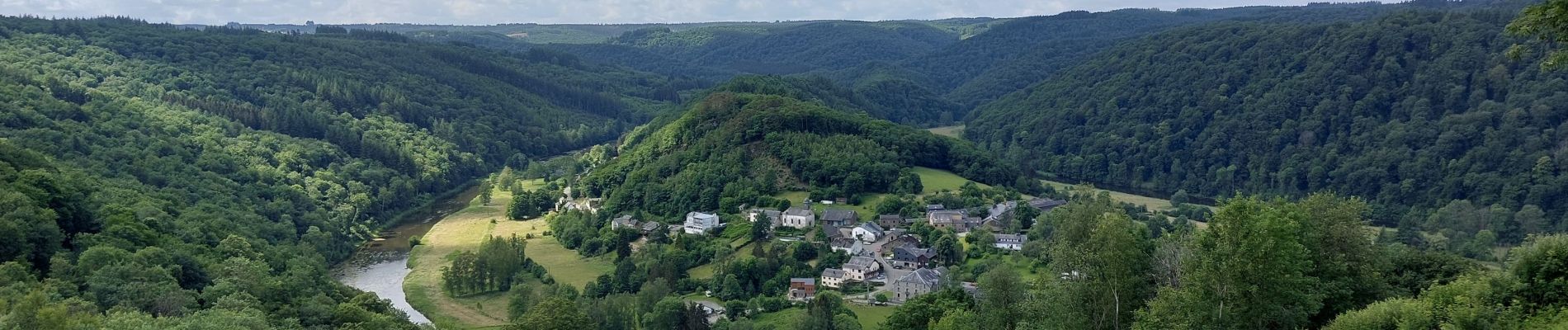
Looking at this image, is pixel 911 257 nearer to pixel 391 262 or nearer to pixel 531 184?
pixel 391 262

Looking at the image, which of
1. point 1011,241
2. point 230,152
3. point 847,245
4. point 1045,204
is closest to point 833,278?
point 847,245

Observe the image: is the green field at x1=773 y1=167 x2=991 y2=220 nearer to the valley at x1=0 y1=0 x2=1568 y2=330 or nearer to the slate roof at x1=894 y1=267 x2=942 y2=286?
the valley at x1=0 y1=0 x2=1568 y2=330

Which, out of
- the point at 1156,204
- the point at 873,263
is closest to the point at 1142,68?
the point at 1156,204

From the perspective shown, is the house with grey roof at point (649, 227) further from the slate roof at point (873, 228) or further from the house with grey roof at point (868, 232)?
the slate roof at point (873, 228)

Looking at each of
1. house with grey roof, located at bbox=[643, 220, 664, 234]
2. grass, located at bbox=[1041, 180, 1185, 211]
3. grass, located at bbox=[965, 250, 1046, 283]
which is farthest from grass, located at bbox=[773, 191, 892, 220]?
grass, located at bbox=[1041, 180, 1185, 211]

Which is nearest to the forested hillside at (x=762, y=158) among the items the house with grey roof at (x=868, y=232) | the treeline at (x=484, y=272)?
the house with grey roof at (x=868, y=232)

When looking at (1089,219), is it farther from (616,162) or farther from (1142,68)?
(1142,68)
